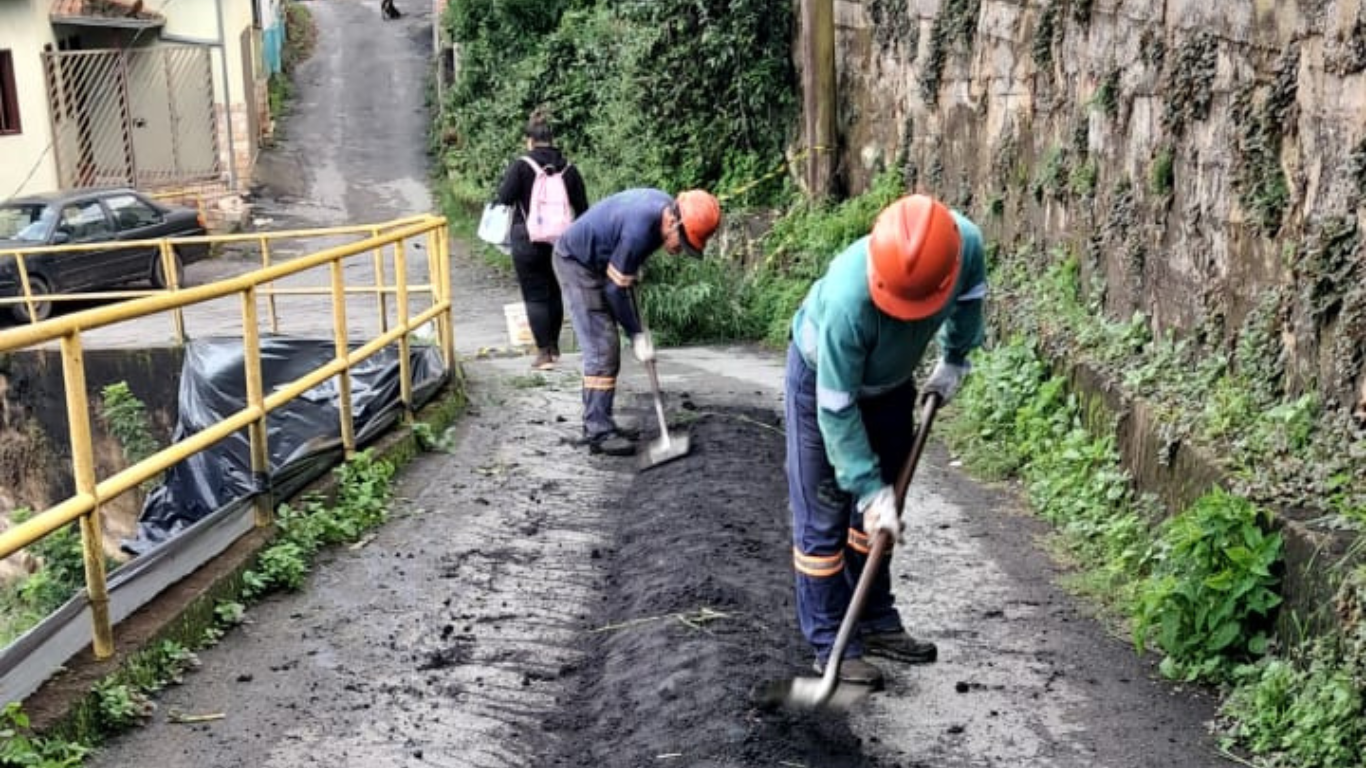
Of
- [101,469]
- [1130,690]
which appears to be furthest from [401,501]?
[101,469]

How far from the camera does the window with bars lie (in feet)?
72.6

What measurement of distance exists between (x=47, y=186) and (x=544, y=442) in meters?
16.6

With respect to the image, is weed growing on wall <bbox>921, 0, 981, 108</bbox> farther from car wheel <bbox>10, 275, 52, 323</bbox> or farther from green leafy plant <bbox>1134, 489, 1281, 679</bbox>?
car wheel <bbox>10, 275, 52, 323</bbox>

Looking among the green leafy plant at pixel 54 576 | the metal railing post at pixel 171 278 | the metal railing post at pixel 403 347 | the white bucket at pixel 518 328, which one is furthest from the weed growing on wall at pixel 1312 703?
the metal railing post at pixel 171 278

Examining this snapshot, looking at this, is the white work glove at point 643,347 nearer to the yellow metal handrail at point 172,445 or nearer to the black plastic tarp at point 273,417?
the yellow metal handrail at point 172,445

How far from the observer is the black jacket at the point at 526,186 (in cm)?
1083

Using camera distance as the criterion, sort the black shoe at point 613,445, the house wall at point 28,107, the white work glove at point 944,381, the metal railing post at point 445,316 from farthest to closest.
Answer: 1. the house wall at point 28,107
2. the metal railing post at point 445,316
3. the black shoe at point 613,445
4. the white work glove at point 944,381

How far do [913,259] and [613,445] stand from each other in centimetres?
466

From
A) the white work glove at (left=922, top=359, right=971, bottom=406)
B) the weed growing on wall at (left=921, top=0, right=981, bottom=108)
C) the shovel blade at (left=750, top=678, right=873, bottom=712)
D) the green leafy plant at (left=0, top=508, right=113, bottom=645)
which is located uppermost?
the weed growing on wall at (left=921, top=0, right=981, bottom=108)

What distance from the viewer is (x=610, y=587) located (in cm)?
678

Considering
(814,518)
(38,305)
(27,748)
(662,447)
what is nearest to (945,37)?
(662,447)

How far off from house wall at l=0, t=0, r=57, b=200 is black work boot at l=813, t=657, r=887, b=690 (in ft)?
67.7

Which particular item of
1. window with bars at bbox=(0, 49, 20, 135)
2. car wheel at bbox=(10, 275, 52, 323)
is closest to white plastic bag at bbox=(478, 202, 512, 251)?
car wheel at bbox=(10, 275, 52, 323)

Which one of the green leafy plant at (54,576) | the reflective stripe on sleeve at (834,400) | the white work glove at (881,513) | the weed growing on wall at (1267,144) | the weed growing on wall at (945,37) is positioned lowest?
the green leafy plant at (54,576)
